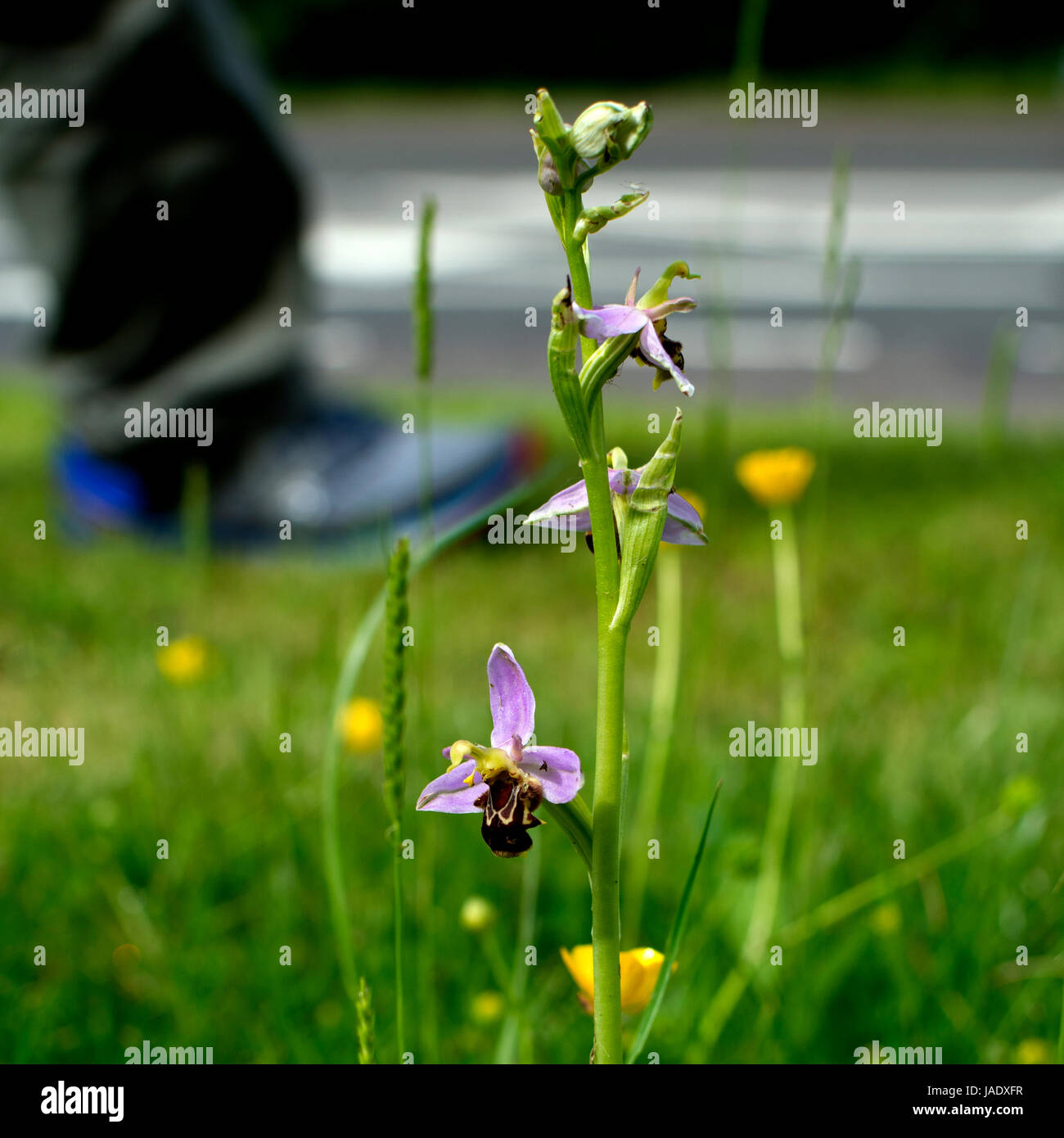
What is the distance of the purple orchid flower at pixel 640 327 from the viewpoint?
0.47 m

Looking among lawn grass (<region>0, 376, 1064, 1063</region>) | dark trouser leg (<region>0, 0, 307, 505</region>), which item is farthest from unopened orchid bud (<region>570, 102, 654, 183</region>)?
dark trouser leg (<region>0, 0, 307, 505</region>)

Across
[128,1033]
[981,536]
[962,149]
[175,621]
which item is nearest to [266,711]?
[175,621]

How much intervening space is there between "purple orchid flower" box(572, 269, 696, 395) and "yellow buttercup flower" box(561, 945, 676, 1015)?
0.98 feet

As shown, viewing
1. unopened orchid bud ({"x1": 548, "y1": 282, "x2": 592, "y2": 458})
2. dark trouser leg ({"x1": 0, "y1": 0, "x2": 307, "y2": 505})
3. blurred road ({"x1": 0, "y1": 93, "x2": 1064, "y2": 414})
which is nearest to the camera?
unopened orchid bud ({"x1": 548, "y1": 282, "x2": 592, "y2": 458})

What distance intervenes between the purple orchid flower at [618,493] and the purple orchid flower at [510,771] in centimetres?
6

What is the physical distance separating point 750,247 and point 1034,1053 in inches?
285

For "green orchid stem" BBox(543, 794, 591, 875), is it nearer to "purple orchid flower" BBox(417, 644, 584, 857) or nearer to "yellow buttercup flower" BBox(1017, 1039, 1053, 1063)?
"purple orchid flower" BBox(417, 644, 584, 857)

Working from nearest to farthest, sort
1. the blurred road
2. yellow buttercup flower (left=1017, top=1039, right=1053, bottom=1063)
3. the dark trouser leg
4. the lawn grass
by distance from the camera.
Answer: yellow buttercup flower (left=1017, top=1039, right=1053, bottom=1063)
the lawn grass
the dark trouser leg
the blurred road

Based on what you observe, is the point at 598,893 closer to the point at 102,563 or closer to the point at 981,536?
the point at 102,563

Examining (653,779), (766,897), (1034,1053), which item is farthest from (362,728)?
(1034,1053)

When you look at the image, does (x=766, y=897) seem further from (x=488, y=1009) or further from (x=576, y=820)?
(x=576, y=820)

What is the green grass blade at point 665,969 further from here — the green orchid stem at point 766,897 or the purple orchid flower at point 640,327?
the green orchid stem at point 766,897

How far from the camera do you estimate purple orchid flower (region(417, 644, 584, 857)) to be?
0.50m

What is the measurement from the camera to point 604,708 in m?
0.48
